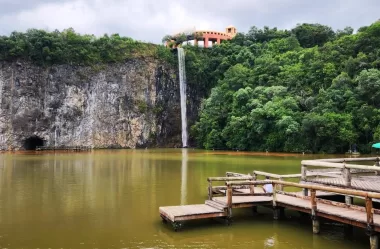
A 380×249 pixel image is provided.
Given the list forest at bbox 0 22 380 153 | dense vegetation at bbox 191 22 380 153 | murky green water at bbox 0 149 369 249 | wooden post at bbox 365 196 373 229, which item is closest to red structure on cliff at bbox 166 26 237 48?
forest at bbox 0 22 380 153

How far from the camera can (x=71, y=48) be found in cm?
5469

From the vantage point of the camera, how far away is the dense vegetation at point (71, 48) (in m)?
51.6

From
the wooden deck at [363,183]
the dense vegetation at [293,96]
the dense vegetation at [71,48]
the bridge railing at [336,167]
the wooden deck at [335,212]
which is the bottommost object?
the wooden deck at [335,212]

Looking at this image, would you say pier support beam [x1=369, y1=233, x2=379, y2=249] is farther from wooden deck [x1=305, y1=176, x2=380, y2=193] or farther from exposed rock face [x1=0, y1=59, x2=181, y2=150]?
exposed rock face [x1=0, y1=59, x2=181, y2=150]

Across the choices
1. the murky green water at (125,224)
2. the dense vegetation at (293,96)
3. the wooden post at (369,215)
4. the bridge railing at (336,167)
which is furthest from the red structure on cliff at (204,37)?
the wooden post at (369,215)

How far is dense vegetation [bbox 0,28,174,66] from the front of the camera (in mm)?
51594

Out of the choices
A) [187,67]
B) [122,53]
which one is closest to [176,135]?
[187,67]

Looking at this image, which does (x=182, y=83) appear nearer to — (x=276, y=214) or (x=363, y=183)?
(x=276, y=214)

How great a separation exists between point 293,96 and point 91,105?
28.8 metres

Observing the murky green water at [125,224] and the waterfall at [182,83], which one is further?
the waterfall at [182,83]

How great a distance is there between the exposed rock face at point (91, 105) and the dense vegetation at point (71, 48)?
1.04 m

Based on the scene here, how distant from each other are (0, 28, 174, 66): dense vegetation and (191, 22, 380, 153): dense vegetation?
27.5 feet

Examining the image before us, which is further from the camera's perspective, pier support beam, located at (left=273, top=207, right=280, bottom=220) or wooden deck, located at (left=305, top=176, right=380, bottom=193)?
pier support beam, located at (left=273, top=207, right=280, bottom=220)

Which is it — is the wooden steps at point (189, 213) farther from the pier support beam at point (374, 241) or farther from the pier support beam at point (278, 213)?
the pier support beam at point (374, 241)
